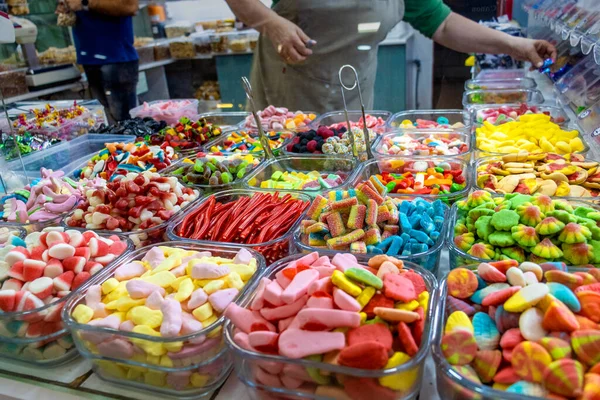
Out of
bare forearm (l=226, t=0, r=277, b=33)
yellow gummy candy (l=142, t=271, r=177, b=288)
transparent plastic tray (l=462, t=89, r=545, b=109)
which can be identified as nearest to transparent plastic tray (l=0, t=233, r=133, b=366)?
yellow gummy candy (l=142, t=271, r=177, b=288)

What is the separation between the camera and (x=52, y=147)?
179 cm

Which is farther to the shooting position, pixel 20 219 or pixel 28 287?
pixel 20 219

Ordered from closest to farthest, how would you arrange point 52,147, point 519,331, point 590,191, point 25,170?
point 519,331 → point 590,191 → point 25,170 → point 52,147

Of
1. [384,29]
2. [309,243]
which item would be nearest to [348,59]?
[384,29]

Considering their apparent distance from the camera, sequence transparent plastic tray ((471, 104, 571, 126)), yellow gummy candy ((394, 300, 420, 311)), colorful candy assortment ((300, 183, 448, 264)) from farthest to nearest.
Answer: transparent plastic tray ((471, 104, 571, 126)), colorful candy assortment ((300, 183, 448, 264)), yellow gummy candy ((394, 300, 420, 311))

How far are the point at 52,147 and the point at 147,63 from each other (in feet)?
8.29

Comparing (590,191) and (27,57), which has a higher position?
(27,57)

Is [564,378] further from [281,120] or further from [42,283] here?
[281,120]

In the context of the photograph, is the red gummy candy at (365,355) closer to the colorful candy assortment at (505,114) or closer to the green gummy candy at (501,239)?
the green gummy candy at (501,239)

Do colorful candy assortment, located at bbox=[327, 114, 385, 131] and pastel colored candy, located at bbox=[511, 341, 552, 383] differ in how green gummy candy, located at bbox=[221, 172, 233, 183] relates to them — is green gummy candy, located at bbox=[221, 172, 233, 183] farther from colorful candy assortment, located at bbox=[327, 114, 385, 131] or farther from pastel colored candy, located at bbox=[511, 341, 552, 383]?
pastel colored candy, located at bbox=[511, 341, 552, 383]

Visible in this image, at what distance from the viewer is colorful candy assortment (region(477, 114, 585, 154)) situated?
1378 millimetres

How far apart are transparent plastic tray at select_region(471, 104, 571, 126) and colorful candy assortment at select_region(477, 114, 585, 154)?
0.15ft

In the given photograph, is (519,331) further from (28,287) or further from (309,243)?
(28,287)

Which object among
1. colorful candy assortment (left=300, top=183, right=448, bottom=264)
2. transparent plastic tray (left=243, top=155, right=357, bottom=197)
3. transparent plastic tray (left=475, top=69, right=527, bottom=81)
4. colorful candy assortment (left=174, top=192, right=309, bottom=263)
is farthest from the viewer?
transparent plastic tray (left=475, top=69, right=527, bottom=81)
